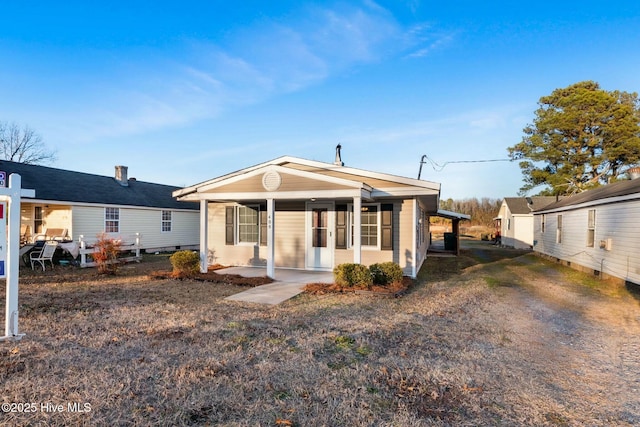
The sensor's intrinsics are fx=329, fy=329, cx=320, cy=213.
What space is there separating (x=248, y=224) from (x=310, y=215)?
2289 millimetres

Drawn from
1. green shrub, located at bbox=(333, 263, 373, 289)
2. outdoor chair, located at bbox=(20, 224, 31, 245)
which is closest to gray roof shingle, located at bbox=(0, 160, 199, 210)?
outdoor chair, located at bbox=(20, 224, 31, 245)

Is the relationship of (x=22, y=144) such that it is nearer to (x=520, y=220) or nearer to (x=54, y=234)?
(x=54, y=234)

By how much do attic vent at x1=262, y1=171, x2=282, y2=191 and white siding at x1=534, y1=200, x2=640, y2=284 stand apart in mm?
9481

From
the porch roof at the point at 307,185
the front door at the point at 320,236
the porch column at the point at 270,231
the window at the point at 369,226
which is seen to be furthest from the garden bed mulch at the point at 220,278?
the window at the point at 369,226

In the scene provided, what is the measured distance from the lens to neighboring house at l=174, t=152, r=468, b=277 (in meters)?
8.77

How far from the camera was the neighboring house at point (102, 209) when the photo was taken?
580 inches

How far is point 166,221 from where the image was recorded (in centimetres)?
1966

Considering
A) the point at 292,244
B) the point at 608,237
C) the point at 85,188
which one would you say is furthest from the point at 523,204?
the point at 85,188

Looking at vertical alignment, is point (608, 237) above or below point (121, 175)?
below

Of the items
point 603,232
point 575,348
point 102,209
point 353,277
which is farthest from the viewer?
point 102,209

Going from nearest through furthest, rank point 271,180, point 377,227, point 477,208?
point 271,180, point 377,227, point 477,208

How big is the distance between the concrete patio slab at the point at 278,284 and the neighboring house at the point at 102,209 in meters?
6.50

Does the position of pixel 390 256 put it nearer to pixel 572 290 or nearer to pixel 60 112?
pixel 572 290

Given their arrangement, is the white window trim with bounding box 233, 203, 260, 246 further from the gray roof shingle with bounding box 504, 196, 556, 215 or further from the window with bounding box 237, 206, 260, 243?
the gray roof shingle with bounding box 504, 196, 556, 215
